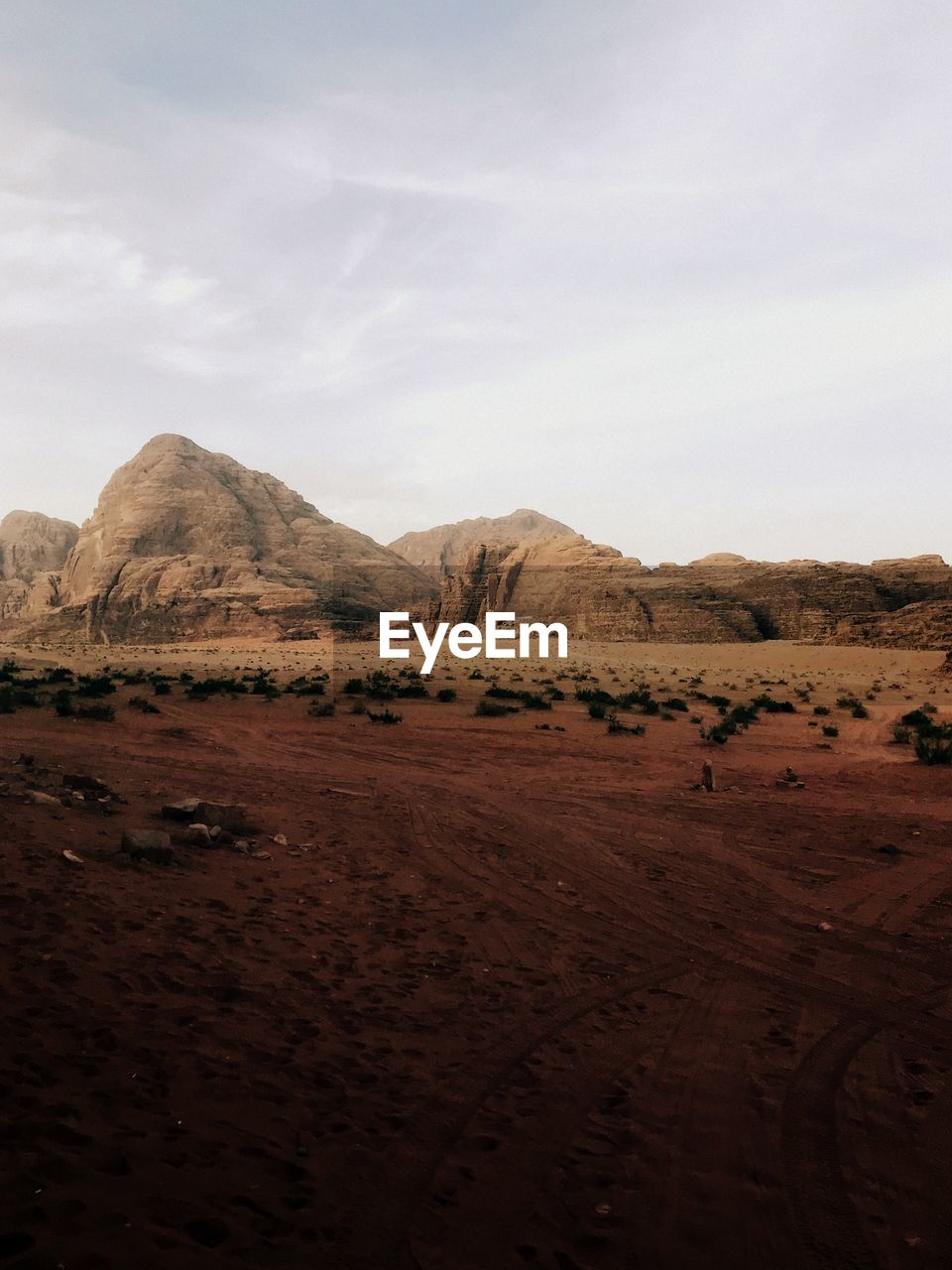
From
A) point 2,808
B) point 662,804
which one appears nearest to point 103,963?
point 2,808

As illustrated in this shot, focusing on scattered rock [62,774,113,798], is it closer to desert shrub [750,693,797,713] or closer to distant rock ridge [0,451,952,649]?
desert shrub [750,693,797,713]

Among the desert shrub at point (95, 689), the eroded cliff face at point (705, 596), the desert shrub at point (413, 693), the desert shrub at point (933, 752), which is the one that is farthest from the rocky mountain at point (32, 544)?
the desert shrub at point (933, 752)

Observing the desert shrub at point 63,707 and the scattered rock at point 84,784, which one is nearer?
the scattered rock at point 84,784

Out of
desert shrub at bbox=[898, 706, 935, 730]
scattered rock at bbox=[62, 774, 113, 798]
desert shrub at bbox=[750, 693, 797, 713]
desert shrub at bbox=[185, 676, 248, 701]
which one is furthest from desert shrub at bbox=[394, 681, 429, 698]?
scattered rock at bbox=[62, 774, 113, 798]

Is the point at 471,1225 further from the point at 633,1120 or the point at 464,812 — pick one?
the point at 464,812

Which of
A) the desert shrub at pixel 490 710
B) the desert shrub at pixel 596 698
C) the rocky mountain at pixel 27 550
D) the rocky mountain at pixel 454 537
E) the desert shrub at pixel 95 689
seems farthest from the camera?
the rocky mountain at pixel 454 537

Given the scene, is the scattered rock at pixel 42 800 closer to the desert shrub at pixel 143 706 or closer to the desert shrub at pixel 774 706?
the desert shrub at pixel 143 706
